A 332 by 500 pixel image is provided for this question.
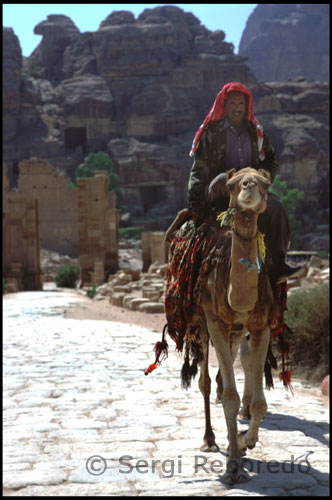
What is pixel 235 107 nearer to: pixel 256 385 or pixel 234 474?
pixel 256 385

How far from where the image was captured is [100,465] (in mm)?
4777

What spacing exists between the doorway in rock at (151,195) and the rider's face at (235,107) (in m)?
62.9

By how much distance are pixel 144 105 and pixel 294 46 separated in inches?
2778

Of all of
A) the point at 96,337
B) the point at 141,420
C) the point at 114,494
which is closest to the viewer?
the point at 114,494

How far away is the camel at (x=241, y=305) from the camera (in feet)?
13.7

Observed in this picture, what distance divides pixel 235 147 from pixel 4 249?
23242 millimetres

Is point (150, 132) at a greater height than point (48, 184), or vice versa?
point (150, 132)

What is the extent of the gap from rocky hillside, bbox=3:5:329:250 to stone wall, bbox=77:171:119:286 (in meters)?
34.6

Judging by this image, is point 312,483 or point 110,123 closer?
point 312,483

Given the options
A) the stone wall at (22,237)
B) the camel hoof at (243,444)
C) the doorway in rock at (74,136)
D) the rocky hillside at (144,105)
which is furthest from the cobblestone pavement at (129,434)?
the doorway in rock at (74,136)

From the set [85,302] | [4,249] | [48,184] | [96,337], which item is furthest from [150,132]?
[96,337]

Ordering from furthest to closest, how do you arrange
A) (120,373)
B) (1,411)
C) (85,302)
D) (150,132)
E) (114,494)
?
(150,132) < (85,302) < (120,373) < (1,411) < (114,494)

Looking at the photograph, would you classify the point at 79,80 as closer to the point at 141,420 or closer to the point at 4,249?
the point at 4,249

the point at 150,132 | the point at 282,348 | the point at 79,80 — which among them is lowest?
the point at 282,348
